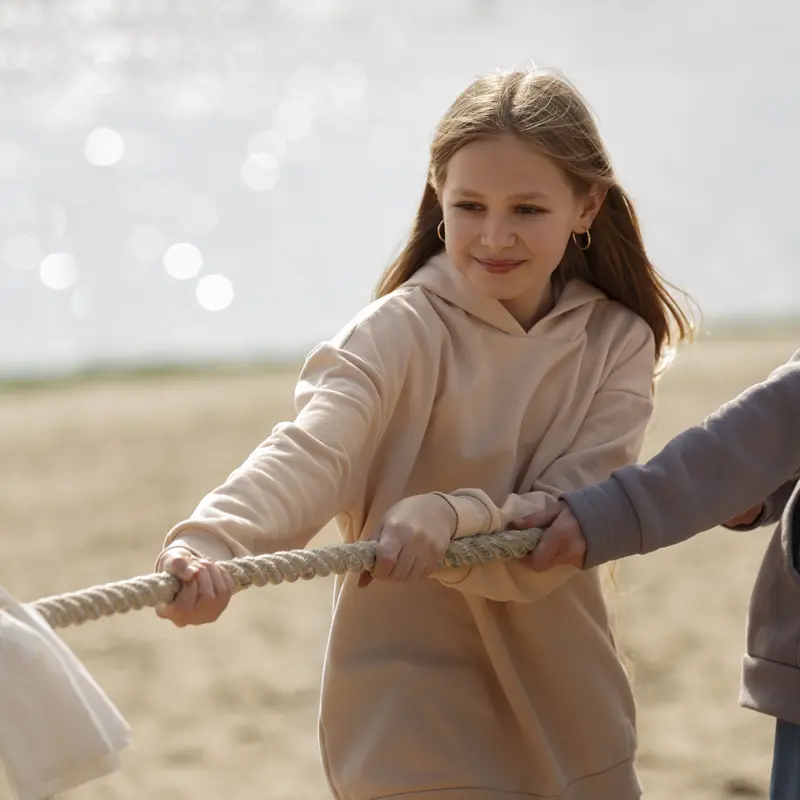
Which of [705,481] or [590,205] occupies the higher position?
[590,205]

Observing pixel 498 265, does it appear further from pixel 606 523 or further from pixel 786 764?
pixel 786 764

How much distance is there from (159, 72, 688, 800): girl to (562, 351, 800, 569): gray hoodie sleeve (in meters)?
0.08

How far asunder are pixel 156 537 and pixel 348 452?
5.63 m

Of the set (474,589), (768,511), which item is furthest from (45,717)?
(768,511)

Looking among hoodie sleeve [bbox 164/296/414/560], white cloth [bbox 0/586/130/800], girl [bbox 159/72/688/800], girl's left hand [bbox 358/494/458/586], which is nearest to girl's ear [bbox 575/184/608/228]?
girl [bbox 159/72/688/800]

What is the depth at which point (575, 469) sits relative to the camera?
199 cm

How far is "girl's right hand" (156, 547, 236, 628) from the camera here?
1.54 meters

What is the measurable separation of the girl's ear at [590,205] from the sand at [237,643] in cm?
71

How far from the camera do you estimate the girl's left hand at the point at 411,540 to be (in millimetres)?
1737

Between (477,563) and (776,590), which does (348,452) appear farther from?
(776,590)

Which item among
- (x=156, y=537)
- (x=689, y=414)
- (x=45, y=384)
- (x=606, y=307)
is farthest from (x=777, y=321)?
(x=606, y=307)

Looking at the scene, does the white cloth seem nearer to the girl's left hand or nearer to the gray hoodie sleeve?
the girl's left hand

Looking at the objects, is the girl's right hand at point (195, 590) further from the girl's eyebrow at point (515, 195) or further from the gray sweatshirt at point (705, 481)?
the girl's eyebrow at point (515, 195)

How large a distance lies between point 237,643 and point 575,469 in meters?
3.67
